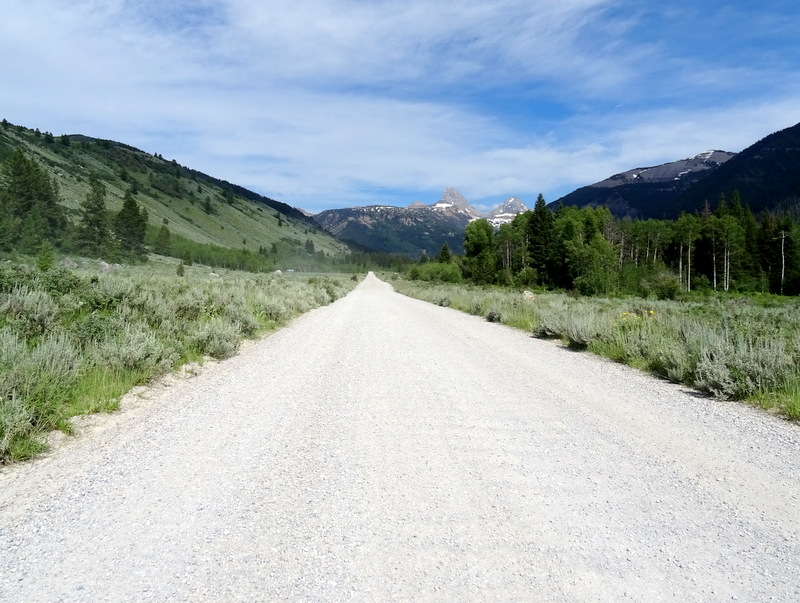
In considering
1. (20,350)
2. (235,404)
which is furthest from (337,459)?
(20,350)

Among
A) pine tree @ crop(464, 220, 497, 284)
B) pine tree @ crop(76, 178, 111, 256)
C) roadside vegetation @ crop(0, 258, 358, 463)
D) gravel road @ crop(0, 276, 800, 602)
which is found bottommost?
gravel road @ crop(0, 276, 800, 602)

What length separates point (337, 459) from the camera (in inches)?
155

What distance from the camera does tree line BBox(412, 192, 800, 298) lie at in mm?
54688

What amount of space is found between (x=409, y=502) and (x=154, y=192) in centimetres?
17726

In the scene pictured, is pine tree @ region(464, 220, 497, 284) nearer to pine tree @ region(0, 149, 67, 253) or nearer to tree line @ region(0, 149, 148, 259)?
tree line @ region(0, 149, 148, 259)

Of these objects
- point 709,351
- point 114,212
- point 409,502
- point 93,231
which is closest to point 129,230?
point 93,231

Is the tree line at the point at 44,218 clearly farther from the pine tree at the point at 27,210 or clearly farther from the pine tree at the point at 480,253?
the pine tree at the point at 480,253

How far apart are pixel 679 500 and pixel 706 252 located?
8323 centimetres

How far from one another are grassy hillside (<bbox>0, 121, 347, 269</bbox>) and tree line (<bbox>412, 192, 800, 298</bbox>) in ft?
294

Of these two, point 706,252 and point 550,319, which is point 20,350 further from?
point 706,252

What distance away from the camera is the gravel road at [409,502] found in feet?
7.64

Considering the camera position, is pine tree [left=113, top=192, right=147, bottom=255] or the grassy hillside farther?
the grassy hillside

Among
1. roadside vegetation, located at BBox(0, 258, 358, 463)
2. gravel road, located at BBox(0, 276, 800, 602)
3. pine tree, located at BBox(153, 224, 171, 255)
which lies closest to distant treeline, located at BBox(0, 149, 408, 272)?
pine tree, located at BBox(153, 224, 171, 255)

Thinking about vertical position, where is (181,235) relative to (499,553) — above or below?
above
